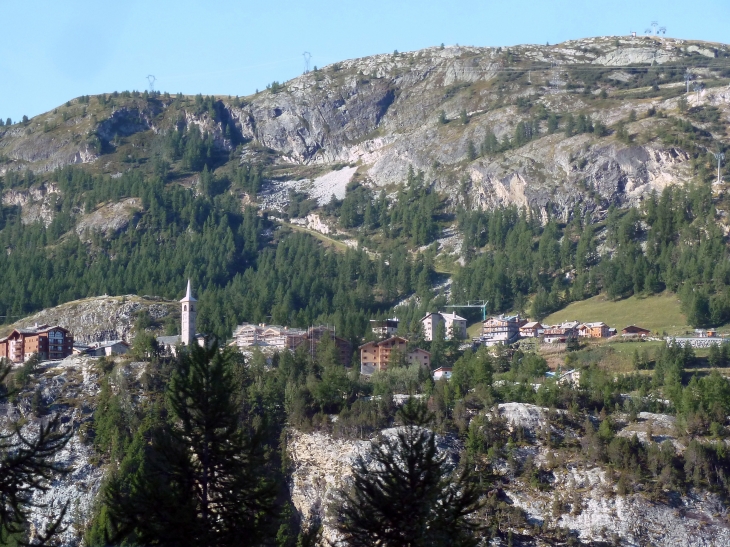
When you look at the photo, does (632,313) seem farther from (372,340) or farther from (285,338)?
(285,338)

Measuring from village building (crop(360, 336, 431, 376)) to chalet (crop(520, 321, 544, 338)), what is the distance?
14.4 meters

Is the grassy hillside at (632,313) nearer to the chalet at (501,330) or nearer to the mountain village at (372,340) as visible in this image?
the mountain village at (372,340)

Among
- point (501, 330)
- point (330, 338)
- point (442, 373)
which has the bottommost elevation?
point (442, 373)

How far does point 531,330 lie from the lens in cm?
13375

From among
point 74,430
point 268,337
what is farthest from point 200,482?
point 268,337

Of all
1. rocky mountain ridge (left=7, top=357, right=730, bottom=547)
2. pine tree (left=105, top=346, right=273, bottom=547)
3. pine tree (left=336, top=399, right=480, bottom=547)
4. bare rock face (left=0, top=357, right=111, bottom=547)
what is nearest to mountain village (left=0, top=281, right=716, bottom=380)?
bare rock face (left=0, top=357, right=111, bottom=547)

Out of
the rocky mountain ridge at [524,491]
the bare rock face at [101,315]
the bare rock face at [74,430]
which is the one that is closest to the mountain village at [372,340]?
the bare rock face at [101,315]

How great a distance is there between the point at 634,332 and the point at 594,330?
15.6 ft

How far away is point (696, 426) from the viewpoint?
92000 millimetres

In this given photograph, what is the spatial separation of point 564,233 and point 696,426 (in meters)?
83.9

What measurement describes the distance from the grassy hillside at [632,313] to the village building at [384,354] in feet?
72.6

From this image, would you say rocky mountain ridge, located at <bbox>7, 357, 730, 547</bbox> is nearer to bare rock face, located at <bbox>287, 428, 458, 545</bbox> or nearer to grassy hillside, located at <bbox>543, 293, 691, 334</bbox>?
bare rock face, located at <bbox>287, 428, 458, 545</bbox>

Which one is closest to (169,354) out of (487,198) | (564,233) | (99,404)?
(99,404)

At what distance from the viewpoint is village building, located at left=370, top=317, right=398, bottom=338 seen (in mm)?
140875
